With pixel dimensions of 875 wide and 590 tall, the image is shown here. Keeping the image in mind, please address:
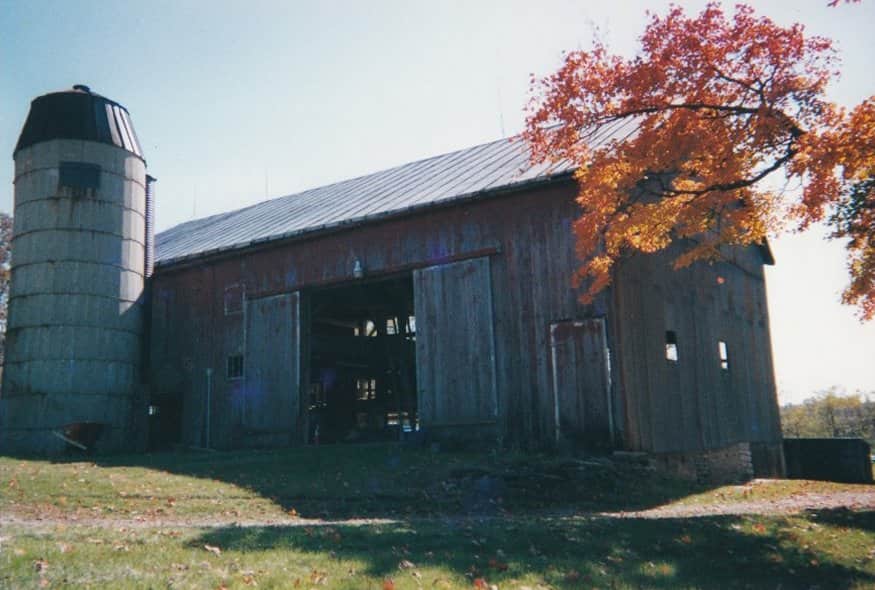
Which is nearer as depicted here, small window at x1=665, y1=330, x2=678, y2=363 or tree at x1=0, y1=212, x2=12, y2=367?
small window at x1=665, y1=330, x2=678, y2=363

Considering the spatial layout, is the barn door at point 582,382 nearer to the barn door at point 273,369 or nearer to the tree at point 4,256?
the barn door at point 273,369

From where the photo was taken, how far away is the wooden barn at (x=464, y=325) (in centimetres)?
1616

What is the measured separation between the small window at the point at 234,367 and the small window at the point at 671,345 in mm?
12421

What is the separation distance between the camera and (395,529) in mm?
9078

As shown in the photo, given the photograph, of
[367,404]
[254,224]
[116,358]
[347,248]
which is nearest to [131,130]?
[254,224]

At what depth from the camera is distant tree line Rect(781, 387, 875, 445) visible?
2004 inches

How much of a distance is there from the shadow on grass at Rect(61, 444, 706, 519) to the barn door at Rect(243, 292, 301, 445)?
3.52 metres

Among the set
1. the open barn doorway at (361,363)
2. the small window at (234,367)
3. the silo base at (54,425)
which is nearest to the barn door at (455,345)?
the open barn doorway at (361,363)

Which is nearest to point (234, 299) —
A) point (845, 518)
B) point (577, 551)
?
point (577, 551)

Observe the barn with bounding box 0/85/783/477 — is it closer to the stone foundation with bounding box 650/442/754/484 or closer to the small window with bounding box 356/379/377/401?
the stone foundation with bounding box 650/442/754/484

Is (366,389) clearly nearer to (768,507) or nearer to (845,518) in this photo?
(768,507)

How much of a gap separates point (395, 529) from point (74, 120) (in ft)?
61.4

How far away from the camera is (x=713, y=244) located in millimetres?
13898

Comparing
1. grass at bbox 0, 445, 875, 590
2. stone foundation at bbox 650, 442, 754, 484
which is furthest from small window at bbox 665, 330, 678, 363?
grass at bbox 0, 445, 875, 590
